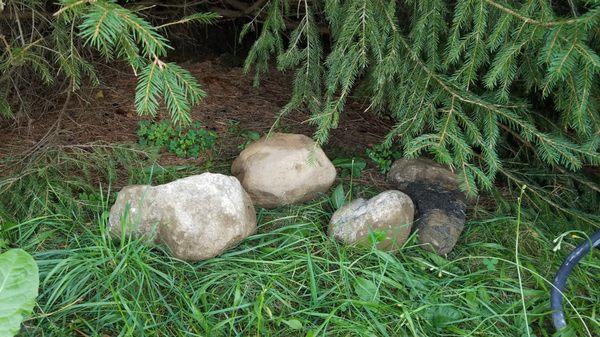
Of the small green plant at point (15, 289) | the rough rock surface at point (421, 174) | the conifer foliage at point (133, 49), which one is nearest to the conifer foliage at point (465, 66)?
the rough rock surface at point (421, 174)

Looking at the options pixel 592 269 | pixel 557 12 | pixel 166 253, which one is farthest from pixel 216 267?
pixel 557 12

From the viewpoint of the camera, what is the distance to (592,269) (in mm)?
2521

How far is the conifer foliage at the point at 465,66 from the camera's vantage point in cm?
223

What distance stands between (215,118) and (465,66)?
1.58 m

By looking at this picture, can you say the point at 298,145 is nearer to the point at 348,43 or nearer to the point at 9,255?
the point at 348,43

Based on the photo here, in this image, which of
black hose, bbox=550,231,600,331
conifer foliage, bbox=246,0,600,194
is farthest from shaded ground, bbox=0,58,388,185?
black hose, bbox=550,231,600,331

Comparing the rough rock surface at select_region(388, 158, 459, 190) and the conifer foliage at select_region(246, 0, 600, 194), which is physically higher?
the conifer foliage at select_region(246, 0, 600, 194)

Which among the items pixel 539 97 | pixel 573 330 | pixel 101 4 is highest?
pixel 101 4

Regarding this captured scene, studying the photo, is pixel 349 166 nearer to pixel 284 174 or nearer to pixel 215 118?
pixel 284 174

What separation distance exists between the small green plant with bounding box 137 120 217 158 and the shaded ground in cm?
5

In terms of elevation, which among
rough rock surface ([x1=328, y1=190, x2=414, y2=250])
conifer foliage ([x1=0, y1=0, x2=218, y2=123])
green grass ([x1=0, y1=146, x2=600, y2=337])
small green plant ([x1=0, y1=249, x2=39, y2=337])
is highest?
conifer foliage ([x1=0, y1=0, x2=218, y2=123])

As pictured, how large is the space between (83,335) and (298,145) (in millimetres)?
1328

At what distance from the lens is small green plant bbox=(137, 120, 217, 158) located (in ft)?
10.0

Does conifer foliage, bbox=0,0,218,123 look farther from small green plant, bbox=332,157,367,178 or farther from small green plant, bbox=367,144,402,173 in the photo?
small green plant, bbox=367,144,402,173
